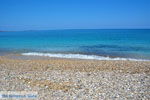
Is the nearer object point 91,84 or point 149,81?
point 91,84

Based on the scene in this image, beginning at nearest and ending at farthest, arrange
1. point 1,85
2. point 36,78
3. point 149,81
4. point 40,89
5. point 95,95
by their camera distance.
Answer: point 95,95 < point 40,89 < point 1,85 < point 149,81 < point 36,78

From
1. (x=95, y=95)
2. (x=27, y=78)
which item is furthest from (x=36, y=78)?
(x=95, y=95)

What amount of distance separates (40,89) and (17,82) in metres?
1.46

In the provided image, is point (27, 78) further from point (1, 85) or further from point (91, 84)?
point (91, 84)

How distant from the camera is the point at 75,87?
6.96 m

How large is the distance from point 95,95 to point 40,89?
2.04m

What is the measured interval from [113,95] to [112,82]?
5.04ft

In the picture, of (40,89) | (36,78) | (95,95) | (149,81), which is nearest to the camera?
(95,95)

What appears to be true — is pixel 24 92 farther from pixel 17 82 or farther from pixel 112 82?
pixel 112 82

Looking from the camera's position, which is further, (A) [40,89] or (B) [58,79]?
(B) [58,79]

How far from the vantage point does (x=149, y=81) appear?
7.86 meters

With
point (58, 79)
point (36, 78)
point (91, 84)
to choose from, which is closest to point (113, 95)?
point (91, 84)

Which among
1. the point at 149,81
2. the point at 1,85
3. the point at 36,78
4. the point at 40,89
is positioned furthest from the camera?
the point at 36,78

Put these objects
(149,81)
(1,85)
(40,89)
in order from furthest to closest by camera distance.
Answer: (149,81) < (1,85) < (40,89)
